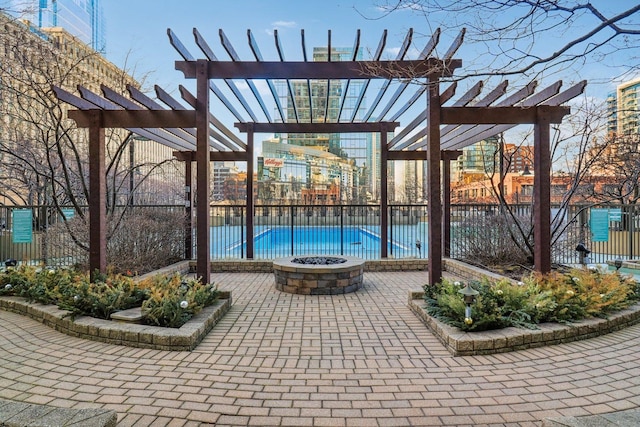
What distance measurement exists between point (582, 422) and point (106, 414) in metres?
2.50

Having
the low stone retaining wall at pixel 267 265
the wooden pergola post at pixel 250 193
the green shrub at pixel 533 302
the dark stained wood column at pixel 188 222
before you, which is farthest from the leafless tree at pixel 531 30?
the dark stained wood column at pixel 188 222

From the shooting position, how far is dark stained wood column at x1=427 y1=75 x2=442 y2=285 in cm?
465

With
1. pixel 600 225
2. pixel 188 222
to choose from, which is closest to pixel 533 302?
pixel 600 225

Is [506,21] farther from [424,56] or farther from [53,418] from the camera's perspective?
[53,418]

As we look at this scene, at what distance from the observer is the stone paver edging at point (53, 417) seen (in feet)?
6.15

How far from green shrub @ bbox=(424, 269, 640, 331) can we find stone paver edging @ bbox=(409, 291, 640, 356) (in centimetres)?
9

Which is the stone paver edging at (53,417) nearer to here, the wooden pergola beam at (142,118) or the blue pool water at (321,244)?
the wooden pergola beam at (142,118)

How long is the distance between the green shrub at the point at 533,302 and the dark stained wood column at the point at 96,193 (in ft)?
14.6

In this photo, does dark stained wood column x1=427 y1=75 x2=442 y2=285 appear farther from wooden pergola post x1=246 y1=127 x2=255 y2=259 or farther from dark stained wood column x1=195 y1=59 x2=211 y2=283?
wooden pergola post x1=246 y1=127 x2=255 y2=259

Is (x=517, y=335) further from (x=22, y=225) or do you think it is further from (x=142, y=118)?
(x=22, y=225)

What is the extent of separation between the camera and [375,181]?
3092 centimetres

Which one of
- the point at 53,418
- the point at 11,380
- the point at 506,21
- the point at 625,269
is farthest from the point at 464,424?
the point at 625,269

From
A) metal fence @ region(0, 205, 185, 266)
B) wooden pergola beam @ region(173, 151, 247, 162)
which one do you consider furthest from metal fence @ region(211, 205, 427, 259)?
metal fence @ region(0, 205, 185, 266)

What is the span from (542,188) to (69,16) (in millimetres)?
8892
